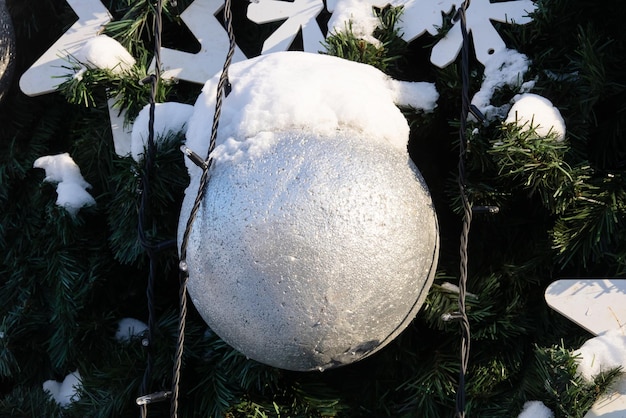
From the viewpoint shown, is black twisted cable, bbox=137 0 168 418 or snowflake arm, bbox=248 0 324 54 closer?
black twisted cable, bbox=137 0 168 418

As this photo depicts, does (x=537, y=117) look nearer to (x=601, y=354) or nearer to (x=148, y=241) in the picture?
(x=601, y=354)

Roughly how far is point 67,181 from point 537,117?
590mm

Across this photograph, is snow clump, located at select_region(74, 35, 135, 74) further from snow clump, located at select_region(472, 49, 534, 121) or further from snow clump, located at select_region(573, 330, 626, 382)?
snow clump, located at select_region(573, 330, 626, 382)

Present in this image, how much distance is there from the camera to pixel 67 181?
106 centimetres

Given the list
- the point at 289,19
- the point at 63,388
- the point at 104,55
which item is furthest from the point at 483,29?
the point at 63,388

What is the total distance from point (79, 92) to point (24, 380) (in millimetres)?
405

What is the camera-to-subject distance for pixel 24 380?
1.12m

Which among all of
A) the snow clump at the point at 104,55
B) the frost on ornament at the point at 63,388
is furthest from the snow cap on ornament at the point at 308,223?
the frost on ornament at the point at 63,388

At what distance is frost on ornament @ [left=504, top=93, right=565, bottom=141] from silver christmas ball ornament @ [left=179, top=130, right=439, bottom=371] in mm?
139

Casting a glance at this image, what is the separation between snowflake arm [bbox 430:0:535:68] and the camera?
3.04 ft

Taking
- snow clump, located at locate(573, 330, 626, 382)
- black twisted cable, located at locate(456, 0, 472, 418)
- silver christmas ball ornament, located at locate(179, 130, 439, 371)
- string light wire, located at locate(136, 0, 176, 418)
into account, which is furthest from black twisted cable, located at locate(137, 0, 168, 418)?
snow clump, located at locate(573, 330, 626, 382)

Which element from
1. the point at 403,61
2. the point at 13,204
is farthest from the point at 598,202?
the point at 13,204

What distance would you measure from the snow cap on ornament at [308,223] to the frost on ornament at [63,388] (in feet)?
1.18

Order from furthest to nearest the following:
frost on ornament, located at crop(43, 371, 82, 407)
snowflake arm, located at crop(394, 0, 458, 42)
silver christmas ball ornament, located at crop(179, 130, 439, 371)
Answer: frost on ornament, located at crop(43, 371, 82, 407), snowflake arm, located at crop(394, 0, 458, 42), silver christmas ball ornament, located at crop(179, 130, 439, 371)
